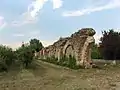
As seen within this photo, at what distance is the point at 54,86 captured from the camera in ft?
58.7

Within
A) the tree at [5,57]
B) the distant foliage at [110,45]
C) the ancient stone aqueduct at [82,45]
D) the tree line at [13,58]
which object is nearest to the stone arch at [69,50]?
the ancient stone aqueduct at [82,45]

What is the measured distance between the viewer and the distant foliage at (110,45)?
4831 centimetres

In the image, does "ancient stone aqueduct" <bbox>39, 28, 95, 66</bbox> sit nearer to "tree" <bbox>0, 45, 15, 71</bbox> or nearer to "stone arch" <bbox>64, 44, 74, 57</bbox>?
"stone arch" <bbox>64, 44, 74, 57</bbox>

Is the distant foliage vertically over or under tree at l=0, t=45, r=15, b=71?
over

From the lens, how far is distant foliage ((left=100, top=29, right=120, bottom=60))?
159 feet

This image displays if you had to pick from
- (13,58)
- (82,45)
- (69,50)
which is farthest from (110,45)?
(13,58)

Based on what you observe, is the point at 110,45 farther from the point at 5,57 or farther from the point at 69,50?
the point at 5,57

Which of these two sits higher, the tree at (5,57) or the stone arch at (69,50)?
the stone arch at (69,50)

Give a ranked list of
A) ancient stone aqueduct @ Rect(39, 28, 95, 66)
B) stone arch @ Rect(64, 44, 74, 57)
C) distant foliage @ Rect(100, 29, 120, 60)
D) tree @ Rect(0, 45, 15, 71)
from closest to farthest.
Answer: tree @ Rect(0, 45, 15, 71) < ancient stone aqueduct @ Rect(39, 28, 95, 66) < stone arch @ Rect(64, 44, 74, 57) < distant foliage @ Rect(100, 29, 120, 60)

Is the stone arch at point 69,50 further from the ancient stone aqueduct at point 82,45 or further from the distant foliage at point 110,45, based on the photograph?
the distant foliage at point 110,45

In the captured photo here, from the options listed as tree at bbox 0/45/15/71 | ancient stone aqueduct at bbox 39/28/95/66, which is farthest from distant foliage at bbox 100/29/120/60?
tree at bbox 0/45/15/71

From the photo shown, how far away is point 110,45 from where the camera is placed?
48.9m

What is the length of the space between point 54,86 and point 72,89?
1777mm

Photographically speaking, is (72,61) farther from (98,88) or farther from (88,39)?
(98,88)
